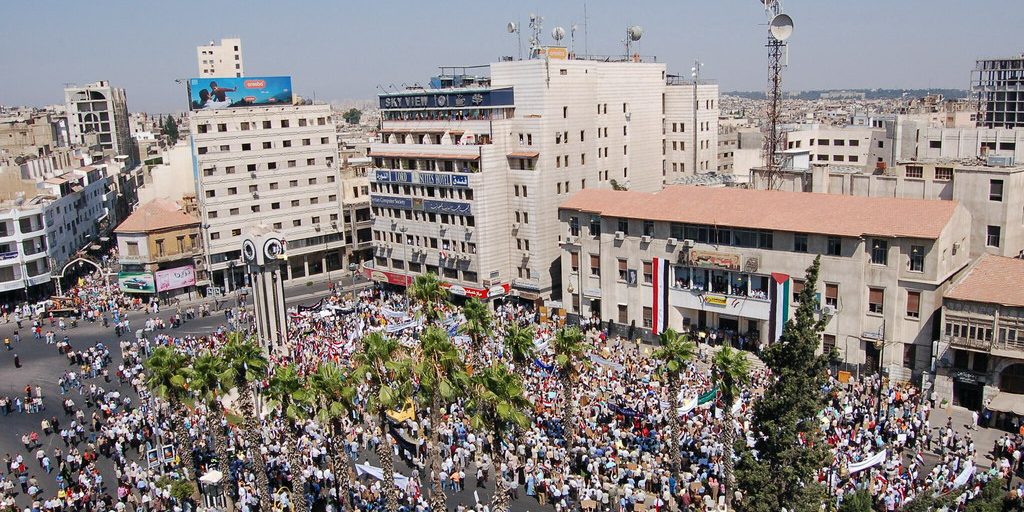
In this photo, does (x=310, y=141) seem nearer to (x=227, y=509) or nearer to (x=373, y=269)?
(x=373, y=269)

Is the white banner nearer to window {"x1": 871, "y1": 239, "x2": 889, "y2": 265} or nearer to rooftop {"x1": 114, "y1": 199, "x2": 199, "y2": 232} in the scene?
window {"x1": 871, "y1": 239, "x2": 889, "y2": 265}

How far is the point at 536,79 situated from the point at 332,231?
35410 millimetres

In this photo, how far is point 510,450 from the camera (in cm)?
4809

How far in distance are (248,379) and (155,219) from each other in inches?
2263

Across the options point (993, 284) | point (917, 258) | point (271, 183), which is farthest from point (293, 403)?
point (271, 183)

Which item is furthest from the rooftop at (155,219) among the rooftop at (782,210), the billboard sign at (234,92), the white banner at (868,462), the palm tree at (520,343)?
the white banner at (868,462)

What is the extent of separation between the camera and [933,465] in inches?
1828

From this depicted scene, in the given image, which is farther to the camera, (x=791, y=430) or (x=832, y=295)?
(x=832, y=295)

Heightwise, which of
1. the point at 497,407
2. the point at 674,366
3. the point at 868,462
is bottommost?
the point at 868,462

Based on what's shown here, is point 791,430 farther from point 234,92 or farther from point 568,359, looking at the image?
point 234,92

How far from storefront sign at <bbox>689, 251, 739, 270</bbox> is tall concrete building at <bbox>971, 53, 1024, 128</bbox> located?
323 ft

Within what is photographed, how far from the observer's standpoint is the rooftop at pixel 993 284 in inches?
2069

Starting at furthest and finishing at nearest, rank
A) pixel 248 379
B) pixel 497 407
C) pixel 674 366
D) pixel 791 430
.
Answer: pixel 248 379 → pixel 674 366 → pixel 497 407 → pixel 791 430

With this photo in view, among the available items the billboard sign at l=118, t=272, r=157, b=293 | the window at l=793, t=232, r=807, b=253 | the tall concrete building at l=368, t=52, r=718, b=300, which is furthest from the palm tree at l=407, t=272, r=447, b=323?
the billboard sign at l=118, t=272, r=157, b=293
